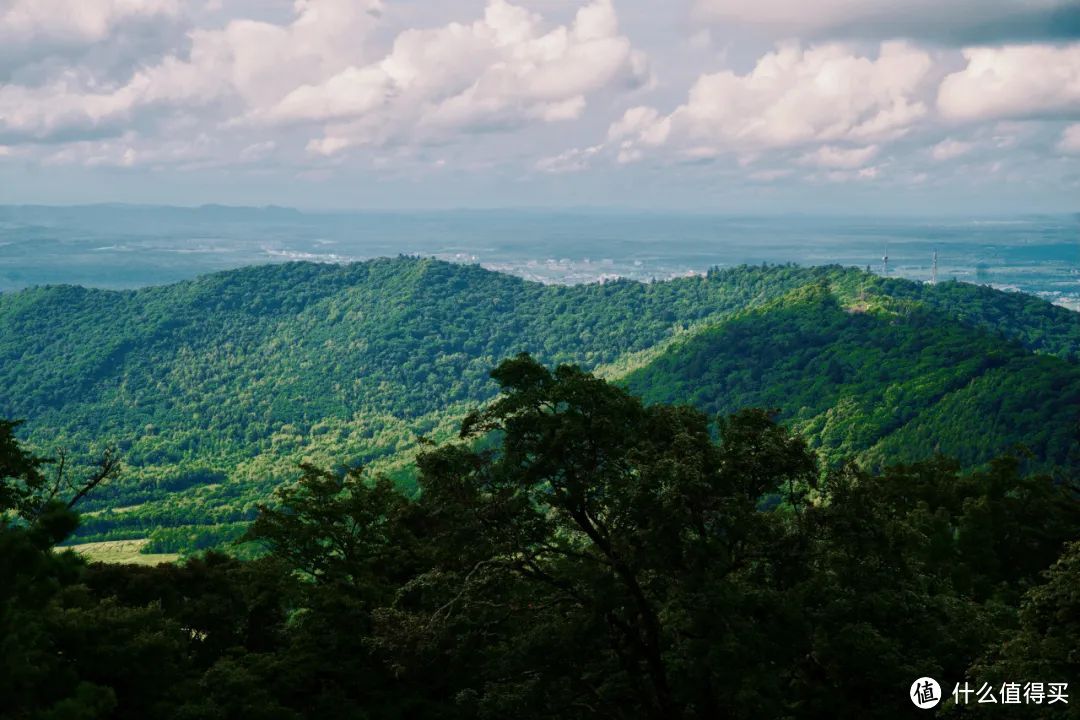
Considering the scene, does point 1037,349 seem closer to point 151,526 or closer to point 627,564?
point 151,526

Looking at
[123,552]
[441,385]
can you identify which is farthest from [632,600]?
[441,385]

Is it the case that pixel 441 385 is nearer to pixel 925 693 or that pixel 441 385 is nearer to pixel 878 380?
pixel 878 380

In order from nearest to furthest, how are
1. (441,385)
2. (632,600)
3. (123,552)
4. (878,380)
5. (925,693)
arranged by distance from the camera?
(925,693), (632,600), (123,552), (878,380), (441,385)

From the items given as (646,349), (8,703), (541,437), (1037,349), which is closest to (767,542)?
(541,437)

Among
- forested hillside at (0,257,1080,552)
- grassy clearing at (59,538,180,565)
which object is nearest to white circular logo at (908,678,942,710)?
forested hillside at (0,257,1080,552)

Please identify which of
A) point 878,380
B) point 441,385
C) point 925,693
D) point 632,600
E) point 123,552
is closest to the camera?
point 925,693

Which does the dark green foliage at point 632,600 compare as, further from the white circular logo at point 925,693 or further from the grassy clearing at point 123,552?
the grassy clearing at point 123,552
